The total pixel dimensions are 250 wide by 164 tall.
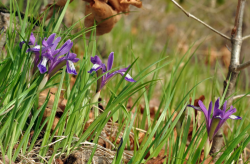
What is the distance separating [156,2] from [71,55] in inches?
252

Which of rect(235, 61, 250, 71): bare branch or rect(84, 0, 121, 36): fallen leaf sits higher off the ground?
rect(84, 0, 121, 36): fallen leaf

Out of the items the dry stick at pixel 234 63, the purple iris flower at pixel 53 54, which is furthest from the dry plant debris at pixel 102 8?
the dry stick at pixel 234 63

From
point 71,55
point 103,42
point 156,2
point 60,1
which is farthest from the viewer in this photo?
point 156,2

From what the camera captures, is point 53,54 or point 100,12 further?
point 100,12

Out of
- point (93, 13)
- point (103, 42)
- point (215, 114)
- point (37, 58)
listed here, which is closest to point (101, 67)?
point (37, 58)

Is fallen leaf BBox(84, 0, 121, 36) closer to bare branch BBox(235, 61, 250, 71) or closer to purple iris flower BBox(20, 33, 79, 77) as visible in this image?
purple iris flower BBox(20, 33, 79, 77)

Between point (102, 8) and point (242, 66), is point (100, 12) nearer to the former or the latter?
Result: point (102, 8)

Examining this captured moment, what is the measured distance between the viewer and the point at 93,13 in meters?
1.38

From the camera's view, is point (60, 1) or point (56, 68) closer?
point (56, 68)

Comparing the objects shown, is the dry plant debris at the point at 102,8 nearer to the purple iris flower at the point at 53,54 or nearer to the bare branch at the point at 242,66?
the purple iris flower at the point at 53,54

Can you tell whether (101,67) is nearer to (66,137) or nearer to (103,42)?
(66,137)

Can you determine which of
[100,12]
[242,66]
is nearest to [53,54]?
[100,12]

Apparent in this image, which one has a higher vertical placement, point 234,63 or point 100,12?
point 100,12

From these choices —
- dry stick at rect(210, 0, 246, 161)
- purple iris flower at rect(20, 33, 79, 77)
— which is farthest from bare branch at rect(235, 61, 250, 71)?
purple iris flower at rect(20, 33, 79, 77)
